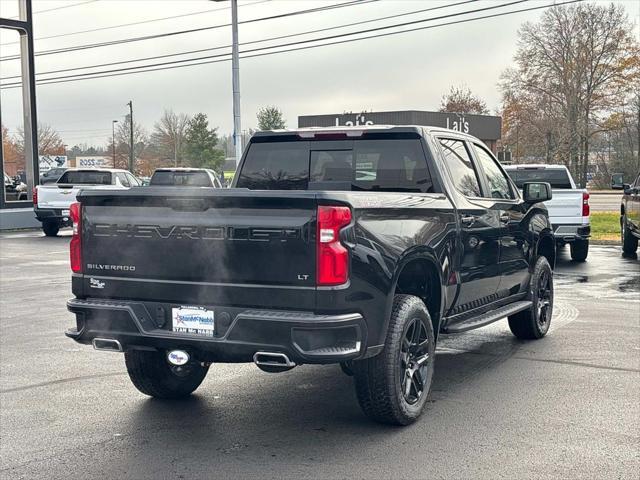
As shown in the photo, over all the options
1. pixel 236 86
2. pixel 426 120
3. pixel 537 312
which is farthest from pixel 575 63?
pixel 537 312

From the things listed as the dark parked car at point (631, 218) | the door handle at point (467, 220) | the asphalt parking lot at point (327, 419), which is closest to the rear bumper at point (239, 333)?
the asphalt parking lot at point (327, 419)

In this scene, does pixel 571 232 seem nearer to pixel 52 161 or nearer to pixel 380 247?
pixel 380 247

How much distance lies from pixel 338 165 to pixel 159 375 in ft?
7.12

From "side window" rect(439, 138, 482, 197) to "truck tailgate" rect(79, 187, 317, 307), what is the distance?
2.31m

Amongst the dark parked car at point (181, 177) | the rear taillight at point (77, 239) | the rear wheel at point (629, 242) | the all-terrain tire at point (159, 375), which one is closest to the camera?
the rear taillight at point (77, 239)

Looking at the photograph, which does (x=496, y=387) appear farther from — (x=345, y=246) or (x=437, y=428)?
(x=345, y=246)

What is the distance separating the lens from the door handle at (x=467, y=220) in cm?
634

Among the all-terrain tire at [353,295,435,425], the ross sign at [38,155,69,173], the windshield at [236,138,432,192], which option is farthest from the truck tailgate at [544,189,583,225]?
the ross sign at [38,155,69,173]

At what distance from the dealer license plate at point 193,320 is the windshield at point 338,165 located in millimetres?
1918

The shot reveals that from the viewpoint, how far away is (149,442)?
16.8ft

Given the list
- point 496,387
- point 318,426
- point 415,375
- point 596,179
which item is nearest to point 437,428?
point 415,375

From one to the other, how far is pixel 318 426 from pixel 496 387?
1.72 m

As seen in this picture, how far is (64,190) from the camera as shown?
22906 millimetres

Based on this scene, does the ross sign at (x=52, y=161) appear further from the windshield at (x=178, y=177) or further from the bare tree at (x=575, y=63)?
the windshield at (x=178, y=177)
